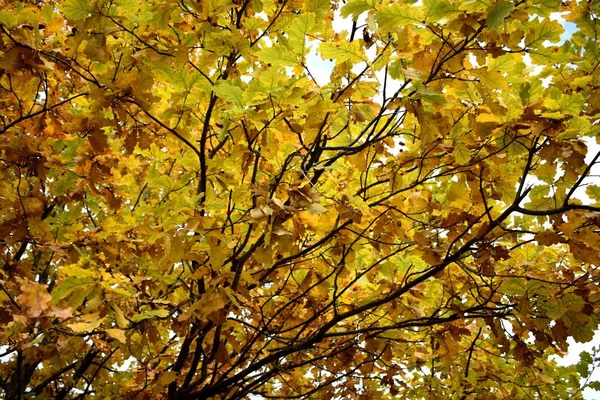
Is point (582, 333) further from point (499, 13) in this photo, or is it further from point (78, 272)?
point (78, 272)

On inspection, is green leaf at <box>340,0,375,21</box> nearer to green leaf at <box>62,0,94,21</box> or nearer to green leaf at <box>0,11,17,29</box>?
green leaf at <box>62,0,94,21</box>

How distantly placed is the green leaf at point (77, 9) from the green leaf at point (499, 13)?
1.45 meters

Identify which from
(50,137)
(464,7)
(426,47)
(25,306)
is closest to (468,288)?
(426,47)

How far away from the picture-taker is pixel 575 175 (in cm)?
194

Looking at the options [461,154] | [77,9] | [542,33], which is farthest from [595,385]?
[77,9]

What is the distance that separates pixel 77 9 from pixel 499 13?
150 cm

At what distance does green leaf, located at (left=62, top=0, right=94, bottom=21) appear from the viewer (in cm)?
177

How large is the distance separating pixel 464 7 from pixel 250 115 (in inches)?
31.0

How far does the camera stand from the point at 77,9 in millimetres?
1808

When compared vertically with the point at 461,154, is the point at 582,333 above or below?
below

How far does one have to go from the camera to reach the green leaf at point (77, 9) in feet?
5.80

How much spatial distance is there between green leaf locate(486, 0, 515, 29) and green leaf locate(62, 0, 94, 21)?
4.75ft

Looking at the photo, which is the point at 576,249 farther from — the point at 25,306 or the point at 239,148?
the point at 25,306

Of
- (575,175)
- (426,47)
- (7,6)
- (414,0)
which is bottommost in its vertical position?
(575,175)
